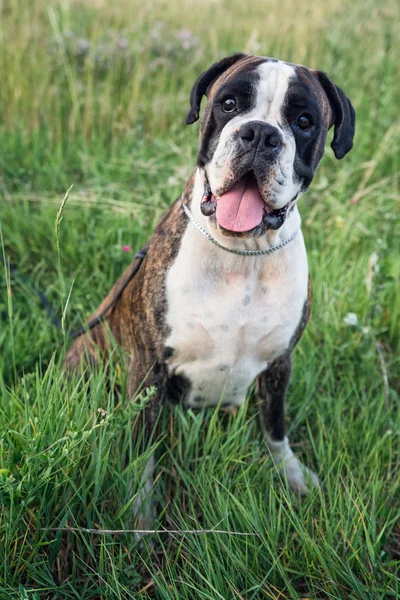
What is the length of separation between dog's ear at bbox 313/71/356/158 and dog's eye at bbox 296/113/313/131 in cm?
15

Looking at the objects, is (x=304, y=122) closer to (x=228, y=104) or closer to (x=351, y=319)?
(x=228, y=104)

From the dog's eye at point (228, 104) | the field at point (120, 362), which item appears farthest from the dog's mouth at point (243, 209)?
the field at point (120, 362)

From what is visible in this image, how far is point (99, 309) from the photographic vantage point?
278 cm

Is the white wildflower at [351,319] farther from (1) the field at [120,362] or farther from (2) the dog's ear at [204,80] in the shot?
(2) the dog's ear at [204,80]

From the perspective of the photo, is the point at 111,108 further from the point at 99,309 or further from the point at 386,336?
the point at 386,336

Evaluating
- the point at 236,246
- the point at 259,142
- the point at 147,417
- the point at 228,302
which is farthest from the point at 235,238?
the point at 147,417

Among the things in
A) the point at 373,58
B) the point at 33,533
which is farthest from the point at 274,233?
the point at 373,58

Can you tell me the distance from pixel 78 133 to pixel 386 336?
241 cm

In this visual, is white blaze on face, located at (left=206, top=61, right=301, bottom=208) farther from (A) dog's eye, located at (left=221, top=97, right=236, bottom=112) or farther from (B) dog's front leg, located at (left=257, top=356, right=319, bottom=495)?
(B) dog's front leg, located at (left=257, top=356, right=319, bottom=495)

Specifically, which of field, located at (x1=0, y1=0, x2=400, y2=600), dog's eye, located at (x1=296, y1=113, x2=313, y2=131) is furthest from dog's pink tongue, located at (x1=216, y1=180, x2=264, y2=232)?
field, located at (x1=0, y1=0, x2=400, y2=600)

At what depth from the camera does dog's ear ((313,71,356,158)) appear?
2.16 meters

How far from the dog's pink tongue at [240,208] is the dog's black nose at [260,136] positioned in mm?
135

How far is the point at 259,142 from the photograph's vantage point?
6.18 ft

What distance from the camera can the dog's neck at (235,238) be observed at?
2098mm
